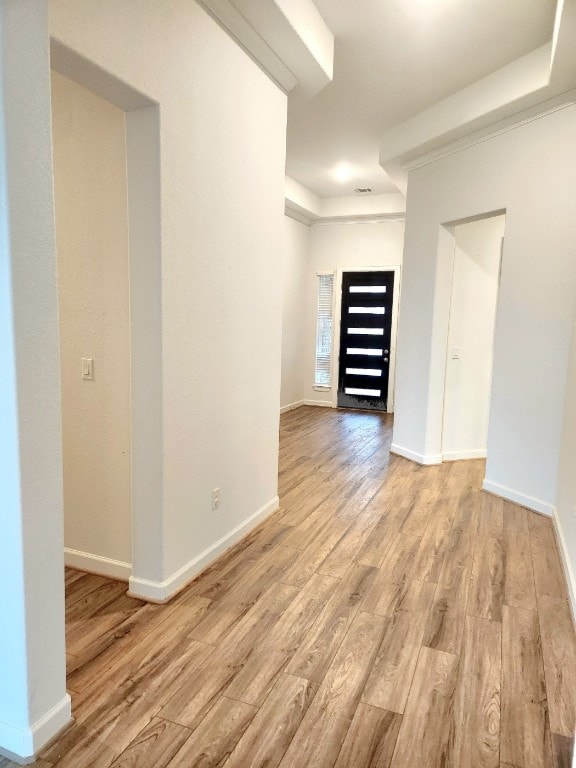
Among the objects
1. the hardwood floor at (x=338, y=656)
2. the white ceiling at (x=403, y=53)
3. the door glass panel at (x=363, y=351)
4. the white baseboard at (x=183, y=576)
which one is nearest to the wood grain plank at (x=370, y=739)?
the hardwood floor at (x=338, y=656)

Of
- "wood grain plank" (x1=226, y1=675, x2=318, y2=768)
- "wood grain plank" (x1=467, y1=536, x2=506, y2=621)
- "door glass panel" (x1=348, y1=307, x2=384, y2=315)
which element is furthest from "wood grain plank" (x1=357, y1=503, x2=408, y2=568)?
"door glass panel" (x1=348, y1=307, x2=384, y2=315)

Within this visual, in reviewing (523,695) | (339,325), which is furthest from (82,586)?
(339,325)

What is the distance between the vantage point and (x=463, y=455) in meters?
4.92

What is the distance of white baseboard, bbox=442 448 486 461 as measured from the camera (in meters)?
4.86

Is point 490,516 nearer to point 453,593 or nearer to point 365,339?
point 453,593

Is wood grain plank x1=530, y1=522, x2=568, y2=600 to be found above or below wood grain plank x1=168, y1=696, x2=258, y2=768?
above

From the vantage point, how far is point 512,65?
349 cm

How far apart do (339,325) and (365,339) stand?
477 mm

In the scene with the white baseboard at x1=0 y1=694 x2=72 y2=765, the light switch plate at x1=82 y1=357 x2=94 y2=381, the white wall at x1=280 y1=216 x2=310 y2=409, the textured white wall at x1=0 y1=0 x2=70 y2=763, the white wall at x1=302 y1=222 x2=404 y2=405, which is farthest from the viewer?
the white wall at x1=302 y1=222 x2=404 y2=405

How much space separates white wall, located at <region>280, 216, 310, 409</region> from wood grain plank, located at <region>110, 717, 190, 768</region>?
5.78 meters

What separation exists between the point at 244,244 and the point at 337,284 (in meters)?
5.06

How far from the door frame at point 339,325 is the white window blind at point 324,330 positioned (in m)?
0.09

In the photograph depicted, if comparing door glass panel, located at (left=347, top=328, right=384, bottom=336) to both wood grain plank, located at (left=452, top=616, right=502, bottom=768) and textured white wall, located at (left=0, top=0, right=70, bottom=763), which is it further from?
textured white wall, located at (left=0, top=0, right=70, bottom=763)

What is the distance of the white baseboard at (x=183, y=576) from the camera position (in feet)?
7.72
